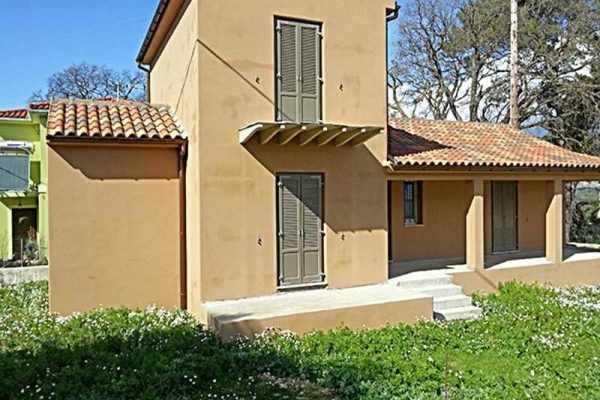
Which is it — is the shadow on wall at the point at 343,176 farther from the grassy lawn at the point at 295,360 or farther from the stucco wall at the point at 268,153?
the grassy lawn at the point at 295,360

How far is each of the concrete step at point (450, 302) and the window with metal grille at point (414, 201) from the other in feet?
12.3

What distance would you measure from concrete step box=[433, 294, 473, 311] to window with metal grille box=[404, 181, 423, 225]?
12.3 feet

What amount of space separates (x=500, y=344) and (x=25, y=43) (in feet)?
84.7

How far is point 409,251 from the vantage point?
15.4 m

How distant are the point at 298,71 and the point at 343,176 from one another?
8.57 ft

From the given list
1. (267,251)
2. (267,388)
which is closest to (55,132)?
(267,251)

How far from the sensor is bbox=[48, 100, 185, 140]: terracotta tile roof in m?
10.6

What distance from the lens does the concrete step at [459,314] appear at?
37.3 feet

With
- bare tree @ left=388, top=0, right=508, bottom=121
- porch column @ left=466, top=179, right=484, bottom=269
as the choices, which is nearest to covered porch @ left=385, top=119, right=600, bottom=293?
porch column @ left=466, top=179, right=484, bottom=269

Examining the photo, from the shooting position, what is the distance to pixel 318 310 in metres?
9.62

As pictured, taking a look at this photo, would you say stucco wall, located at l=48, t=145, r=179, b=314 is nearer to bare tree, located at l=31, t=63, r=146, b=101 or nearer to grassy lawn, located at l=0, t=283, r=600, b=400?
grassy lawn, located at l=0, t=283, r=600, b=400

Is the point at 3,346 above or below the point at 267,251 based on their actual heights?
below

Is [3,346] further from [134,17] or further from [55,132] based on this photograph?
[134,17]

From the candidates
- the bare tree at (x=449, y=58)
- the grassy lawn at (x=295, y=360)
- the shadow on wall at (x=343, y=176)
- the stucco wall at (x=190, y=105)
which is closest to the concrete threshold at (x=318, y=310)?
the grassy lawn at (x=295, y=360)
